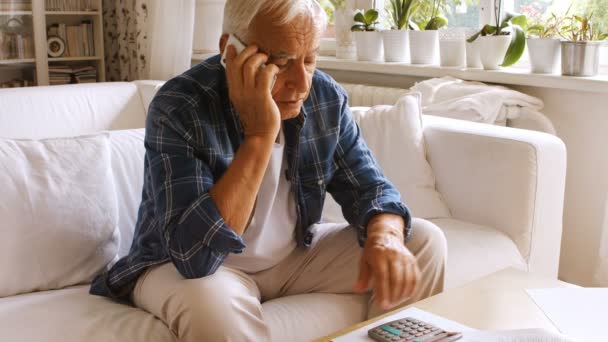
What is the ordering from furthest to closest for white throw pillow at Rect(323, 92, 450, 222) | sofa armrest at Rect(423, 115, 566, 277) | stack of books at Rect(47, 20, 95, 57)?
stack of books at Rect(47, 20, 95, 57)
white throw pillow at Rect(323, 92, 450, 222)
sofa armrest at Rect(423, 115, 566, 277)

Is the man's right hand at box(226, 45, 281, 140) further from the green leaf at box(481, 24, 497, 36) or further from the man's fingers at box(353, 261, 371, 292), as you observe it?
the green leaf at box(481, 24, 497, 36)

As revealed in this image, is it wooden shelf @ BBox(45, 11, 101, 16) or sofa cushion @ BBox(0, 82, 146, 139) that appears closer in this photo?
sofa cushion @ BBox(0, 82, 146, 139)

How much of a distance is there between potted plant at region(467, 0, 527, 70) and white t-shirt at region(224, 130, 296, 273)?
4.17 feet

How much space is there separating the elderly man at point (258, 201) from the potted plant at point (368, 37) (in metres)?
1.44

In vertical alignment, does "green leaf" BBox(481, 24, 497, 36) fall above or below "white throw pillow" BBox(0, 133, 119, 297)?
above

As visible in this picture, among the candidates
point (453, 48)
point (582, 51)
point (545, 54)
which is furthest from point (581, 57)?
point (453, 48)

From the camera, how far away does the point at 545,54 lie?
7.89 feet

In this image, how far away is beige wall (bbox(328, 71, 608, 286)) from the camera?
2295mm

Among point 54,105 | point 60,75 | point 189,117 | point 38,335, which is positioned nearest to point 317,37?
point 189,117

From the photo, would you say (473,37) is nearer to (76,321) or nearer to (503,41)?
(503,41)

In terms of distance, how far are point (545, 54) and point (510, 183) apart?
2.23 feet

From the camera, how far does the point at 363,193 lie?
5.12ft

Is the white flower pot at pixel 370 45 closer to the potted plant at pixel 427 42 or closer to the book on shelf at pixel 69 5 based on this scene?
the potted plant at pixel 427 42

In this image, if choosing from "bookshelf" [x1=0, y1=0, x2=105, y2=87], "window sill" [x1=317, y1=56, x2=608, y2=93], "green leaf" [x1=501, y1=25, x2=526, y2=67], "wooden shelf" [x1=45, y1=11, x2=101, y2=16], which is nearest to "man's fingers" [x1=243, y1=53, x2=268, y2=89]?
"window sill" [x1=317, y1=56, x2=608, y2=93]
